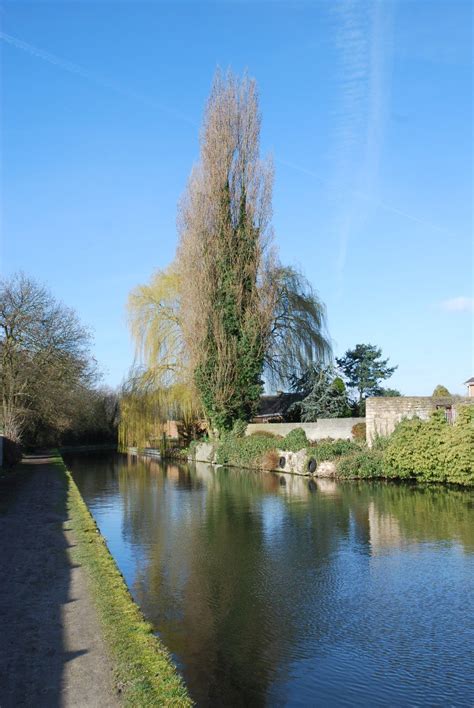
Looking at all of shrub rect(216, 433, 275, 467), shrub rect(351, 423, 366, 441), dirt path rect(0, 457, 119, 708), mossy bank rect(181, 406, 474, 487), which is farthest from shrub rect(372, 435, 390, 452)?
dirt path rect(0, 457, 119, 708)

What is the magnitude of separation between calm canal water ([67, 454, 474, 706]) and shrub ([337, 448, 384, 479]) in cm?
575

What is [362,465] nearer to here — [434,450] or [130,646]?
[434,450]

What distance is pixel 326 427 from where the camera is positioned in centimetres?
2872

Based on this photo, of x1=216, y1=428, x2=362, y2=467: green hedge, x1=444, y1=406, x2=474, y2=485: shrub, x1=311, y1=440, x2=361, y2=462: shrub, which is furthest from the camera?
x1=216, y1=428, x2=362, y2=467: green hedge

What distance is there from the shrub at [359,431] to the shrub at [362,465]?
2.61 meters

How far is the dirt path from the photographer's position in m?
5.00

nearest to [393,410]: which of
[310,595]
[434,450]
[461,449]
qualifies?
[434,450]

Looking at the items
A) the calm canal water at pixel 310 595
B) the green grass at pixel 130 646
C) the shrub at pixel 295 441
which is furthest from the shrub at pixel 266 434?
the green grass at pixel 130 646

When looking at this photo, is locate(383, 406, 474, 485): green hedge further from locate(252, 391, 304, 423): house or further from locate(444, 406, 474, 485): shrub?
locate(252, 391, 304, 423): house

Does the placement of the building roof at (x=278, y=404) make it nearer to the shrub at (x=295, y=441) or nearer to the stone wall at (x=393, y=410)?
the shrub at (x=295, y=441)

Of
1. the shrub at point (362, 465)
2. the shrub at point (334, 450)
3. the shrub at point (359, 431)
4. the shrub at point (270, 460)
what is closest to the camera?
the shrub at point (362, 465)

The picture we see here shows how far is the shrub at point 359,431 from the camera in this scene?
27.0 m

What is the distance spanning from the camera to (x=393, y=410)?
24500mm

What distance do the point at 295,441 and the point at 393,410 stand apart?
18.0ft
